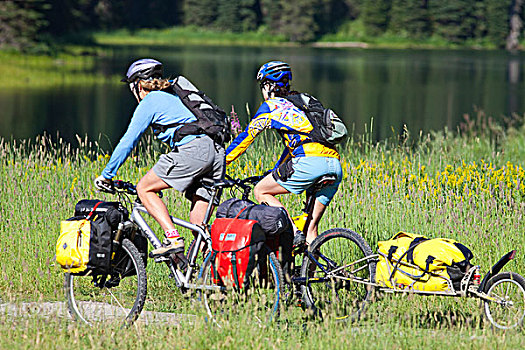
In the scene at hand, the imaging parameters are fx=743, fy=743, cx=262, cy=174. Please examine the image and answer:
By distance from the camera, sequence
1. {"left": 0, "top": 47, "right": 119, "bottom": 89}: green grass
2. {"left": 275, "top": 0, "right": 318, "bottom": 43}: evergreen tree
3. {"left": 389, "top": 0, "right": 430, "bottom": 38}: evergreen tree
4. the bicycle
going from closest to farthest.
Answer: the bicycle < {"left": 0, "top": 47, "right": 119, "bottom": 89}: green grass < {"left": 389, "top": 0, "right": 430, "bottom": 38}: evergreen tree < {"left": 275, "top": 0, "right": 318, "bottom": 43}: evergreen tree

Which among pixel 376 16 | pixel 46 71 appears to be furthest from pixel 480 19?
pixel 46 71

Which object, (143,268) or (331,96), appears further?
(331,96)

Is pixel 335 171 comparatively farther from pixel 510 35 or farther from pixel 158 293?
pixel 510 35

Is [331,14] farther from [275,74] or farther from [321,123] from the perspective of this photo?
[321,123]

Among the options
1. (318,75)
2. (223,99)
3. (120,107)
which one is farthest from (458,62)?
(120,107)

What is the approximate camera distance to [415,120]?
90.7 ft

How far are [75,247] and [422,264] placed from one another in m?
2.48

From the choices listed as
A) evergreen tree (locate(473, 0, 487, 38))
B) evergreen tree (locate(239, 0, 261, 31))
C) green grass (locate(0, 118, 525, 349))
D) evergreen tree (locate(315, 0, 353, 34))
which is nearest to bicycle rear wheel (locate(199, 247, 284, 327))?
green grass (locate(0, 118, 525, 349))

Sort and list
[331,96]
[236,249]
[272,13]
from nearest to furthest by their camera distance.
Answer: [236,249] → [331,96] → [272,13]

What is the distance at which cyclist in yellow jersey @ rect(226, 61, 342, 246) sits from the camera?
5.68 meters

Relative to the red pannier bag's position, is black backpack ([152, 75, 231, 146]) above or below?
above

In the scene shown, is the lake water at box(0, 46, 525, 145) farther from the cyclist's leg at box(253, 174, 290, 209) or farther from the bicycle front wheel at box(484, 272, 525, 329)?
the bicycle front wheel at box(484, 272, 525, 329)

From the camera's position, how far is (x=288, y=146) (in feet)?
19.1

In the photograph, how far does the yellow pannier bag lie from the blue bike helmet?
1749 mm
